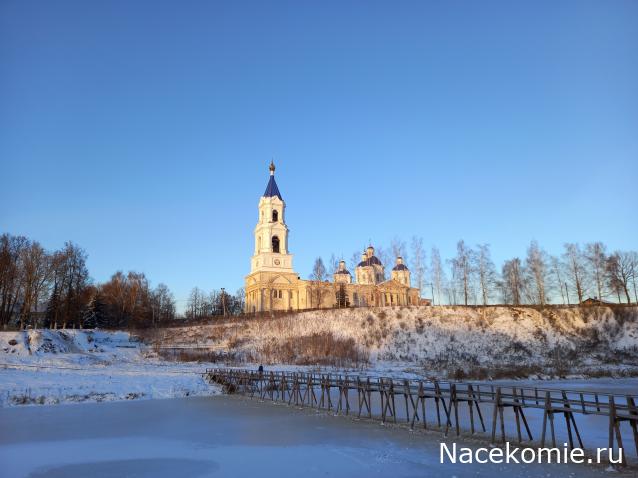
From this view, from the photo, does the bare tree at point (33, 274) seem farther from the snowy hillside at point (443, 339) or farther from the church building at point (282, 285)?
the church building at point (282, 285)

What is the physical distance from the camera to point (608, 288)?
62.8 metres

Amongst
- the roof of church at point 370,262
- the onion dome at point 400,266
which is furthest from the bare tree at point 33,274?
the onion dome at point 400,266

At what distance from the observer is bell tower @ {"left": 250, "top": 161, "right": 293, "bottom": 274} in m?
76.2

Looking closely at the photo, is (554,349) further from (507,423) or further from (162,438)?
(162,438)

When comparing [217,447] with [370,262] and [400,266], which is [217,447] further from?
[370,262]

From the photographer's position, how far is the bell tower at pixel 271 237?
76.2m

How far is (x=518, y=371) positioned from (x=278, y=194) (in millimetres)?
48692

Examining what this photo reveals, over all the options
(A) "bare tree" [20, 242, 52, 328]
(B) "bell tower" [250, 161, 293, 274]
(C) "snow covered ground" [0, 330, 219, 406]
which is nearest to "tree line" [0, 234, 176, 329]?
(A) "bare tree" [20, 242, 52, 328]

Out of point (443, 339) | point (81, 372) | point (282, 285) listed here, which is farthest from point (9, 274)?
point (443, 339)

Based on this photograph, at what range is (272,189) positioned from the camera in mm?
81000

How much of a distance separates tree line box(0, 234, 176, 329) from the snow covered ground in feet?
32.1

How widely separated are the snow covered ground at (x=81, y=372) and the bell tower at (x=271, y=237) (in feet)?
85.7

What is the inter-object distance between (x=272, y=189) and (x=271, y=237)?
8.39 m

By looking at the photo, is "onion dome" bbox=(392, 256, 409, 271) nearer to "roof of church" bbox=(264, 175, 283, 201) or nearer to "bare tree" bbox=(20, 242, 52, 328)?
"roof of church" bbox=(264, 175, 283, 201)
